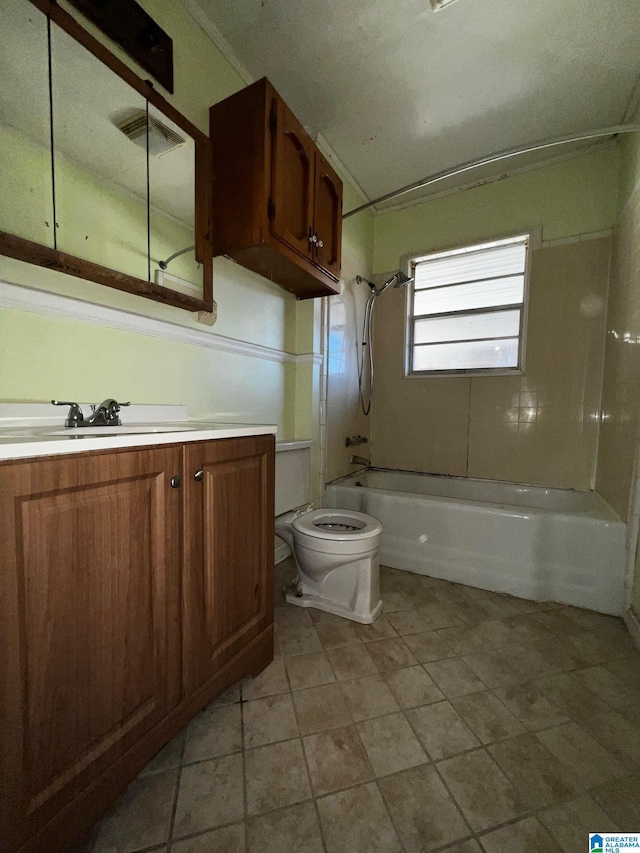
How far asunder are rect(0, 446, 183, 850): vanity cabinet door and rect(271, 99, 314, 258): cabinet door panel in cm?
112

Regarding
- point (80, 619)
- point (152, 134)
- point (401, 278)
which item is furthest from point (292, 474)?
point (401, 278)

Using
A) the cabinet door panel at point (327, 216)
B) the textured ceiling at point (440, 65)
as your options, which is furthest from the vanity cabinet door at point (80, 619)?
the textured ceiling at point (440, 65)

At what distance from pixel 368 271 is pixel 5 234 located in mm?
2387

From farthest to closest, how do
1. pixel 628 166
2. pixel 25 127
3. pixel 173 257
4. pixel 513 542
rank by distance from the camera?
pixel 628 166
pixel 513 542
pixel 173 257
pixel 25 127

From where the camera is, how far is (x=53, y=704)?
22.2 inches

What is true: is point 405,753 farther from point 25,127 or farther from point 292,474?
point 25,127

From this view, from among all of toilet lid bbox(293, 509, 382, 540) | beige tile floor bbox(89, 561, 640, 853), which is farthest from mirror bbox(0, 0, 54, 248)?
beige tile floor bbox(89, 561, 640, 853)

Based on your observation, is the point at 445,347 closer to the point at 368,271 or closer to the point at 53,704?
the point at 368,271

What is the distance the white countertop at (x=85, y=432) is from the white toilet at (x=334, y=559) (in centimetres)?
64

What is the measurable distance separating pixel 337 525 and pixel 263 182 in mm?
1564

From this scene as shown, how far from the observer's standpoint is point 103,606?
634mm

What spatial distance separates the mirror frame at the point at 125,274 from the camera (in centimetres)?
85

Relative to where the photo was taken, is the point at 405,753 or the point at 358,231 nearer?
the point at 405,753

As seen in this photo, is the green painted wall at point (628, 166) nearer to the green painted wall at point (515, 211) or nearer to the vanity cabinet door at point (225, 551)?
the green painted wall at point (515, 211)
